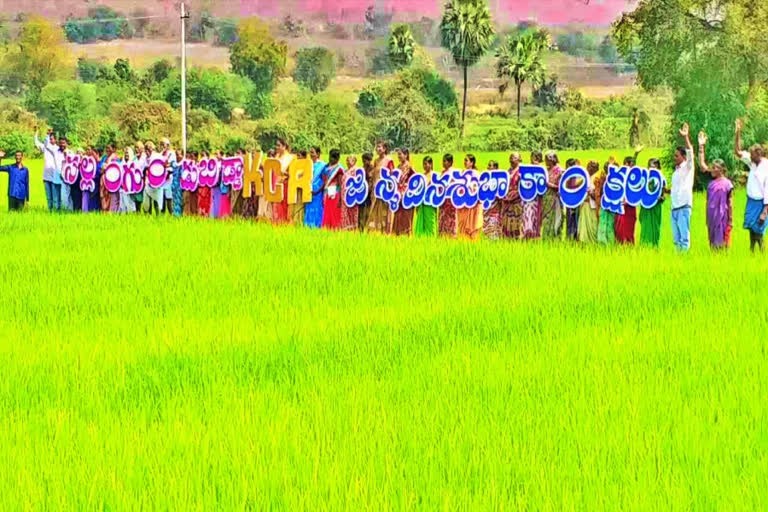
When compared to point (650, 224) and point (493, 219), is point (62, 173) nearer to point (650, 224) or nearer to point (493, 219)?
point (493, 219)

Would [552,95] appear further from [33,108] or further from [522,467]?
[522,467]

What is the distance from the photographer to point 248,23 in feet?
428

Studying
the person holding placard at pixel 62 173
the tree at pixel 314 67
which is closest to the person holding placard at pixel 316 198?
the person holding placard at pixel 62 173

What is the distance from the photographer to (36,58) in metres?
122

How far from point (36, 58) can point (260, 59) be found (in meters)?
24.1

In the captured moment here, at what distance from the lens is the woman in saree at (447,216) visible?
59.2 ft

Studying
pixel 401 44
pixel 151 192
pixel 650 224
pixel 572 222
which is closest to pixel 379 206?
pixel 572 222

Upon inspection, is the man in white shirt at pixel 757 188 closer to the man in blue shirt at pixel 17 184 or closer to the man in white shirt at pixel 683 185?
the man in white shirt at pixel 683 185

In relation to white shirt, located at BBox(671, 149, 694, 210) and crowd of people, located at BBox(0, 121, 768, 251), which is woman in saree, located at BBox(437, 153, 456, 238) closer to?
crowd of people, located at BBox(0, 121, 768, 251)

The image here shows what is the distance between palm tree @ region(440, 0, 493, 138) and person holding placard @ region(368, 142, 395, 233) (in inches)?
2681

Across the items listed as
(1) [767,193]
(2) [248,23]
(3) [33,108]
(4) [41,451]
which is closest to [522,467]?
(4) [41,451]

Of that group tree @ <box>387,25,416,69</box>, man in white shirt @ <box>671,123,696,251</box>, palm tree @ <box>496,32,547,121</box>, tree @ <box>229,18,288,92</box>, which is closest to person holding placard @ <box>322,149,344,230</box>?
man in white shirt @ <box>671,123,696,251</box>

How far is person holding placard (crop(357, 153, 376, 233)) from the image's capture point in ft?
62.3

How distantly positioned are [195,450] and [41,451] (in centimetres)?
79
